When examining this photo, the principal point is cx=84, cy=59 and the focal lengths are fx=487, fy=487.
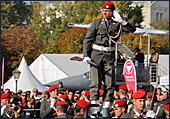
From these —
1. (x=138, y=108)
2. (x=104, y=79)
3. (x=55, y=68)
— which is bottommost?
(x=55, y=68)

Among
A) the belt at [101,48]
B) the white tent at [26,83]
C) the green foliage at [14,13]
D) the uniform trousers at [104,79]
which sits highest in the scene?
the green foliage at [14,13]

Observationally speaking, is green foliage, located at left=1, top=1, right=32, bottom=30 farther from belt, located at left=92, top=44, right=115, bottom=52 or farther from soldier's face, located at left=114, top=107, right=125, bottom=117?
belt, located at left=92, top=44, right=115, bottom=52

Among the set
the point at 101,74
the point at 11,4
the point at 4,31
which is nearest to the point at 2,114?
the point at 101,74

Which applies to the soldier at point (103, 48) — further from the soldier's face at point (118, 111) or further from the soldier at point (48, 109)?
the soldier at point (48, 109)

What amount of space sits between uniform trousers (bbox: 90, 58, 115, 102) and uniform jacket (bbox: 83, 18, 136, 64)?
0.38ft

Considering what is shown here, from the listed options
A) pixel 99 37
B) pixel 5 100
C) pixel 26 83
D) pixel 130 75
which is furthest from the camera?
pixel 26 83

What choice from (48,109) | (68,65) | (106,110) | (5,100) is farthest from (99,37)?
(68,65)

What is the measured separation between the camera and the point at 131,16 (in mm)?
49406

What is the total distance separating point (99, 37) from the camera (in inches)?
305

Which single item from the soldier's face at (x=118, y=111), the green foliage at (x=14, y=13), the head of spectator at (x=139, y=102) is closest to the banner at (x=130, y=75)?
the soldier's face at (x=118, y=111)

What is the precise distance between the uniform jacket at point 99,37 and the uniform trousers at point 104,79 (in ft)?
0.38

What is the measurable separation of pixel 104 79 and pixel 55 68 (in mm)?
22160

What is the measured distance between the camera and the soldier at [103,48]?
7.59 m

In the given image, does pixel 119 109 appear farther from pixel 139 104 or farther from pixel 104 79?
pixel 104 79
